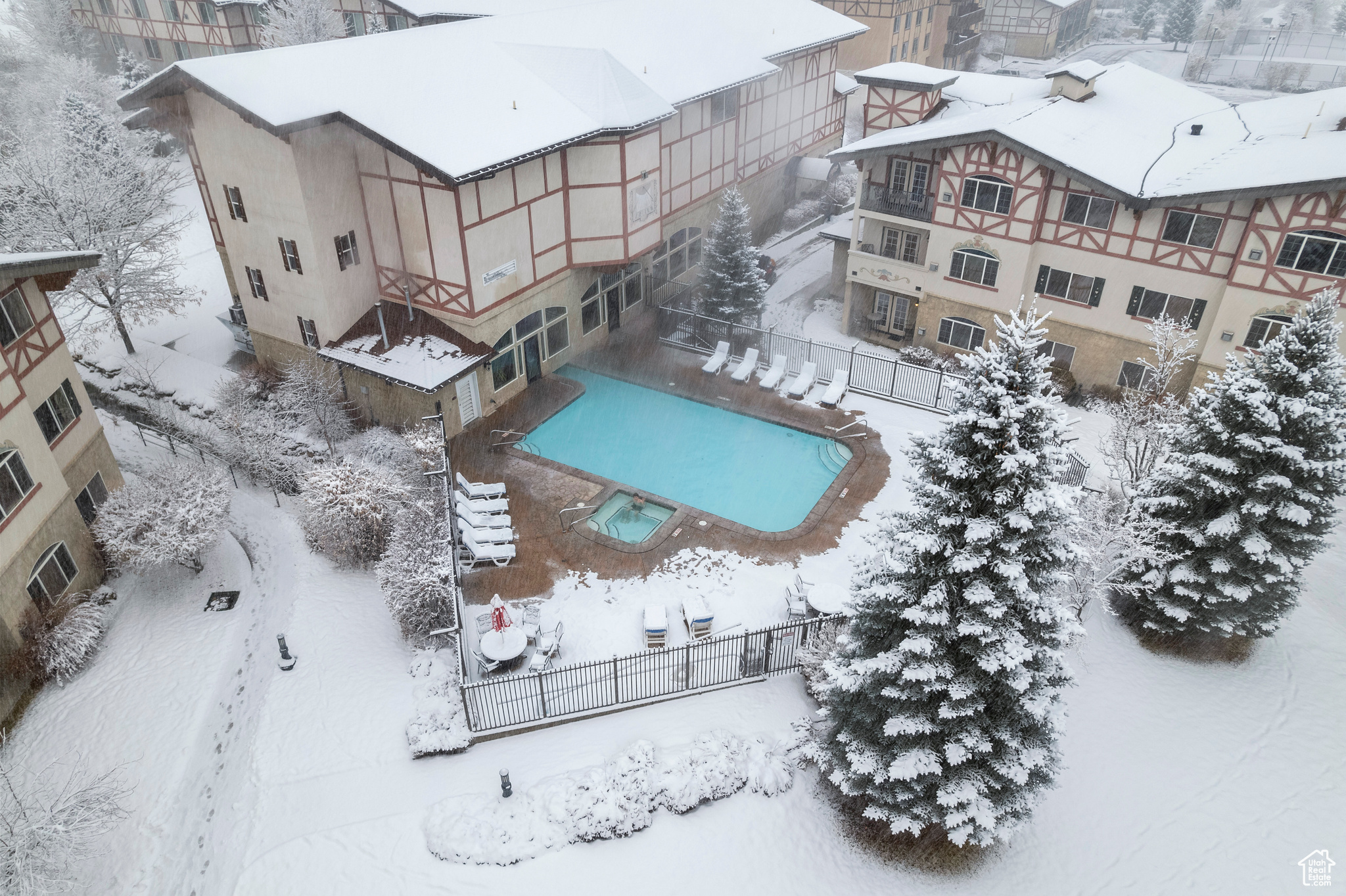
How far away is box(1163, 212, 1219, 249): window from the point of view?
2127cm

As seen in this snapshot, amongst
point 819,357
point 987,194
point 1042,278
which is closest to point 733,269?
point 819,357

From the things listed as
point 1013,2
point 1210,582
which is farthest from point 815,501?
point 1013,2

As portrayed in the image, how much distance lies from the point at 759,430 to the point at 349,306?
12.4 metres

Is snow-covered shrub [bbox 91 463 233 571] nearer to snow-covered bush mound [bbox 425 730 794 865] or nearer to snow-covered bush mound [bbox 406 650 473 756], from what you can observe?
snow-covered bush mound [bbox 406 650 473 756]

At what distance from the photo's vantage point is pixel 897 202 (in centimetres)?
2583

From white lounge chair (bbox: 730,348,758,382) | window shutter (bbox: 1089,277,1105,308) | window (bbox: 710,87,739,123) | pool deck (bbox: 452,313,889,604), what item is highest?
window (bbox: 710,87,739,123)

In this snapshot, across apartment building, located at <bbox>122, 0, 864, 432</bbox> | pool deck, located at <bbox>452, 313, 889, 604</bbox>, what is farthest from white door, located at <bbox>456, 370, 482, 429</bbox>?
pool deck, located at <bbox>452, 313, 889, 604</bbox>

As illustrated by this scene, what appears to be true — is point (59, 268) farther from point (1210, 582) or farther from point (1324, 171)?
point (1324, 171)

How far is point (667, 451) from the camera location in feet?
72.4

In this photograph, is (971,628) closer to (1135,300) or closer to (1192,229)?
(1135,300)

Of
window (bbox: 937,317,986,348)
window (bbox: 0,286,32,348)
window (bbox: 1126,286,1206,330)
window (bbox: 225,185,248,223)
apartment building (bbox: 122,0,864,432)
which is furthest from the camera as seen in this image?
window (bbox: 937,317,986,348)

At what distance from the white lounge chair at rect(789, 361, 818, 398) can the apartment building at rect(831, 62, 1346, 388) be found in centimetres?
474

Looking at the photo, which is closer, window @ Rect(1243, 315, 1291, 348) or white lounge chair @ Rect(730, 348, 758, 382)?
window @ Rect(1243, 315, 1291, 348)

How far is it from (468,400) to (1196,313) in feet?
69.6
